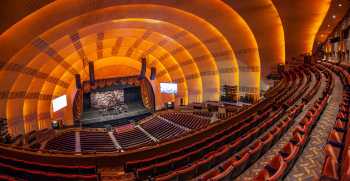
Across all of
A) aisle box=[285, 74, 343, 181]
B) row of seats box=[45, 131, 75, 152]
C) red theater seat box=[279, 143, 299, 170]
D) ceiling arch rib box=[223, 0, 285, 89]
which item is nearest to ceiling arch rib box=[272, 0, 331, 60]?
ceiling arch rib box=[223, 0, 285, 89]

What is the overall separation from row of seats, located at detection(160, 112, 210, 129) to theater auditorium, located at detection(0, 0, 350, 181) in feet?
0.55

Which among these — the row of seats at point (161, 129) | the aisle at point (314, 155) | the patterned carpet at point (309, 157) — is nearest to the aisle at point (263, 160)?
the patterned carpet at point (309, 157)

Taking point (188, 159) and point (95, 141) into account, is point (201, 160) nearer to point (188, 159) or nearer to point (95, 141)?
point (188, 159)

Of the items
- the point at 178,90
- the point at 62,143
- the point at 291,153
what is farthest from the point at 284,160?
the point at 178,90

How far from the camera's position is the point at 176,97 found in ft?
92.9

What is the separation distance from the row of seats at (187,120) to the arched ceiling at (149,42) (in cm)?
551

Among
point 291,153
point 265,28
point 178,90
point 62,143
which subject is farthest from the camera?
point 178,90

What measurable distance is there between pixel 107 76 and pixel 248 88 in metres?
15.9

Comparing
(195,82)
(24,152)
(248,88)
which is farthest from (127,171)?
(195,82)

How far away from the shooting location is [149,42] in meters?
23.2

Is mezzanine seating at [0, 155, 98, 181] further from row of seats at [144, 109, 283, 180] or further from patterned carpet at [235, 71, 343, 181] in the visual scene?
patterned carpet at [235, 71, 343, 181]

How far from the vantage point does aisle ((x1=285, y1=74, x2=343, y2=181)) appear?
139 inches

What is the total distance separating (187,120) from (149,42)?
31.1ft

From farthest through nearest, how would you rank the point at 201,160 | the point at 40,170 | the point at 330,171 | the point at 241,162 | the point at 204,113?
1. the point at 204,113
2. the point at 40,170
3. the point at 201,160
4. the point at 241,162
5. the point at 330,171
